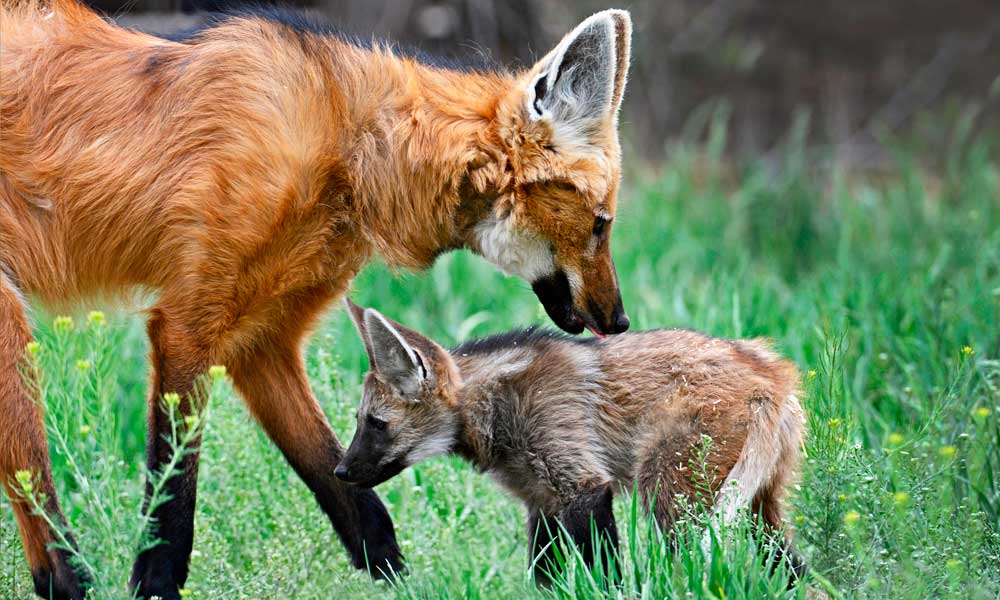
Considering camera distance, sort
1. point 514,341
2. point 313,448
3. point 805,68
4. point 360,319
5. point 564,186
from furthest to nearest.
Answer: point 805,68 → point 313,448 → point 514,341 → point 360,319 → point 564,186

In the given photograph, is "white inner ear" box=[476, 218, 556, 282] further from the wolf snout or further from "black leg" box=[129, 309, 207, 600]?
"black leg" box=[129, 309, 207, 600]

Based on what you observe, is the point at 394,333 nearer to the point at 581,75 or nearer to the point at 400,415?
the point at 400,415

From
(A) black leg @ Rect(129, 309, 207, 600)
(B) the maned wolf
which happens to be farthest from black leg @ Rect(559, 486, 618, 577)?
(A) black leg @ Rect(129, 309, 207, 600)

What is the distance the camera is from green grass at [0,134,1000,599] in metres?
2.63

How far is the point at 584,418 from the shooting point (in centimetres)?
324

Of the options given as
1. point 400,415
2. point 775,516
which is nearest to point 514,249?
point 400,415

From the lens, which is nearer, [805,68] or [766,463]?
[766,463]

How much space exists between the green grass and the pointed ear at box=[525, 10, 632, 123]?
98 centimetres

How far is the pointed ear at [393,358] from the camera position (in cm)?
315

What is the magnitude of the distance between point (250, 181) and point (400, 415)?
0.82 m

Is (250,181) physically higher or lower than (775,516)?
higher

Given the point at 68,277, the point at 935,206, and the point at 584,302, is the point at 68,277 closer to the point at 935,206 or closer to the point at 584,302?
the point at 584,302

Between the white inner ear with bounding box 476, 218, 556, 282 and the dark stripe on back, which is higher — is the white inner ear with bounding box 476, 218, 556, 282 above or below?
above

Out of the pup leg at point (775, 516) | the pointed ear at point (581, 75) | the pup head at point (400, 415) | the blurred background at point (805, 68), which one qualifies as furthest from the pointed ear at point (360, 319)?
the blurred background at point (805, 68)
